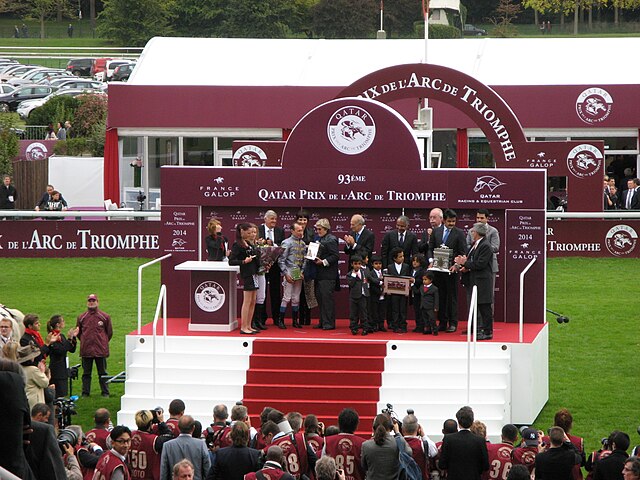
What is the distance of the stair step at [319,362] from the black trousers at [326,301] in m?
1.19

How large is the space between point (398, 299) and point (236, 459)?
263 inches

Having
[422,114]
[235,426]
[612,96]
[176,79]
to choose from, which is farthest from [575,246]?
[235,426]

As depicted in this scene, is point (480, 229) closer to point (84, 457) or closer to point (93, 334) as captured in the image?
point (93, 334)

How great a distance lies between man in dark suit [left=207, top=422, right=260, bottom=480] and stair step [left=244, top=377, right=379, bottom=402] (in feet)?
15.9

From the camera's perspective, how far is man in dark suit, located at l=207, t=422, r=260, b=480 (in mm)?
12195

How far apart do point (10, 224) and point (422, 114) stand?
416 inches

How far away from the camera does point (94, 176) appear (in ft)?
123

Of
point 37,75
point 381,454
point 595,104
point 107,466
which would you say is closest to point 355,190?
point 381,454

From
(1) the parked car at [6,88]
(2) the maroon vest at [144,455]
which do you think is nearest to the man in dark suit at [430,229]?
(2) the maroon vest at [144,455]

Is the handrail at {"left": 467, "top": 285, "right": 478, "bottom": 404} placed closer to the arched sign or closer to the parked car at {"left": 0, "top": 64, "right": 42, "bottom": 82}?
the arched sign

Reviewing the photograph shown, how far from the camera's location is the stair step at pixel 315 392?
1711cm

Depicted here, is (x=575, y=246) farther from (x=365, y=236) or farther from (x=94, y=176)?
(x=94, y=176)

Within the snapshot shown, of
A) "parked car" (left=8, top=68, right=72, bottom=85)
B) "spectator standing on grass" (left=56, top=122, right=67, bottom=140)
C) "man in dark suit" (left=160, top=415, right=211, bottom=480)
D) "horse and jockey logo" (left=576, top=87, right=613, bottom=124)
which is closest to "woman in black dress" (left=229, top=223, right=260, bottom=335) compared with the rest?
"man in dark suit" (left=160, top=415, right=211, bottom=480)

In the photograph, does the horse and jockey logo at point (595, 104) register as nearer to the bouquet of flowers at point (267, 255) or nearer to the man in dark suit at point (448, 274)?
the man in dark suit at point (448, 274)
